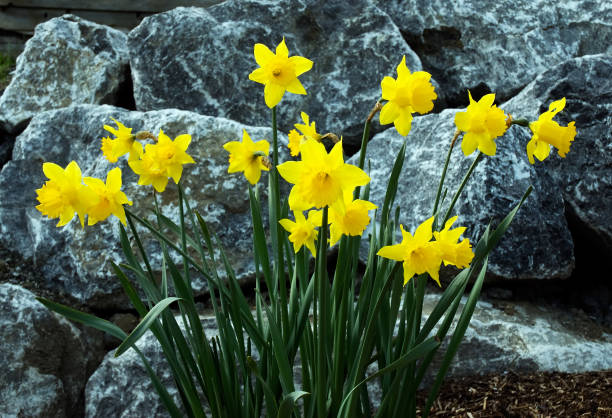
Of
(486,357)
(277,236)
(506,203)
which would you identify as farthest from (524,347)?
(277,236)

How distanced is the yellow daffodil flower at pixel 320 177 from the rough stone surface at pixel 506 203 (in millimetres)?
1079

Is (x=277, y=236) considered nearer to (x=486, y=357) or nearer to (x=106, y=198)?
(x=106, y=198)

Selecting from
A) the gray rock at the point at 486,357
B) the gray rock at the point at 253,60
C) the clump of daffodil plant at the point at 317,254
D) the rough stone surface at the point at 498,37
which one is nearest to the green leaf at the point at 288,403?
the clump of daffodil plant at the point at 317,254

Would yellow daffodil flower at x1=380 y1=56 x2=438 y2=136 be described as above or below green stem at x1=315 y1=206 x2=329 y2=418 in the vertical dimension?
above

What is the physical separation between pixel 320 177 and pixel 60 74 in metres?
2.18

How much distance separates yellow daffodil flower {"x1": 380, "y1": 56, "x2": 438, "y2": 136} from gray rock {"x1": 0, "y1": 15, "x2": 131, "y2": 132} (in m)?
1.92

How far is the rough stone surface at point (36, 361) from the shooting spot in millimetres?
1587

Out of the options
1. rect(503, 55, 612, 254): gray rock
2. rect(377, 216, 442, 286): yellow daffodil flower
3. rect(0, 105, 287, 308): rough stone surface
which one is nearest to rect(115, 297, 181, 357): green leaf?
rect(377, 216, 442, 286): yellow daffodil flower

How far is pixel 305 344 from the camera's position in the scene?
1.19m

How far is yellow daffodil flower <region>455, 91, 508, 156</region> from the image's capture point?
924 millimetres

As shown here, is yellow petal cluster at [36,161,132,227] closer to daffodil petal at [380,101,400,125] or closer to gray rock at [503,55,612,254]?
daffodil petal at [380,101,400,125]

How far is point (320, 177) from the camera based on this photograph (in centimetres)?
77

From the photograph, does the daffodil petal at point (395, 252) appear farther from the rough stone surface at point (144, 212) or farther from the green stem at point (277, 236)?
the rough stone surface at point (144, 212)

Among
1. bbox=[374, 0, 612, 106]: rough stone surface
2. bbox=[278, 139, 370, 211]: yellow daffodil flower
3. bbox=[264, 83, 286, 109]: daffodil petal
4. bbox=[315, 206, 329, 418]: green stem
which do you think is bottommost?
bbox=[315, 206, 329, 418]: green stem
